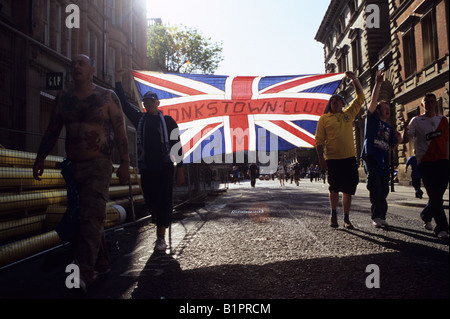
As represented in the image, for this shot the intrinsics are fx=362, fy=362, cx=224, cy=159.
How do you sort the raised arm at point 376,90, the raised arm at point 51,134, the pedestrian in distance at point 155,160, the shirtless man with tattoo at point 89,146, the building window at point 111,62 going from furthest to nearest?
1. the building window at point 111,62
2. the raised arm at point 376,90
3. the pedestrian in distance at point 155,160
4. the raised arm at point 51,134
5. the shirtless man with tattoo at point 89,146

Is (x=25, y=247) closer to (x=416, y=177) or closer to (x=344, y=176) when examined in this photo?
(x=344, y=176)

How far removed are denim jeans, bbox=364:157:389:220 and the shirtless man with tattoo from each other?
3.61 m

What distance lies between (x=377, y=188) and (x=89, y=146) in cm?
399

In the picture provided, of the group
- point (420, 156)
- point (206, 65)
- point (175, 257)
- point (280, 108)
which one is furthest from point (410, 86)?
point (206, 65)

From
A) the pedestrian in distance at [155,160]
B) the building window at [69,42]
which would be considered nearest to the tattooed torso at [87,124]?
the pedestrian in distance at [155,160]

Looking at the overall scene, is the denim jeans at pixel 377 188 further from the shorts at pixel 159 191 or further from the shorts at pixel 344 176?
the shorts at pixel 159 191

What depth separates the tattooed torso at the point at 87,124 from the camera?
9.83 feet

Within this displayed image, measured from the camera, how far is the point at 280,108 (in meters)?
6.84

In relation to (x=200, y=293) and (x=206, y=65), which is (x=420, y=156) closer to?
(x=200, y=293)

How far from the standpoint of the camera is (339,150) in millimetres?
5195

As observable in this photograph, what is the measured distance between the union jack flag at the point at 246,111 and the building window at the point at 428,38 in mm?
14450

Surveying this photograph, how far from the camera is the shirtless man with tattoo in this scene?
2.93 m

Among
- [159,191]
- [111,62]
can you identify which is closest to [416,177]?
[159,191]
